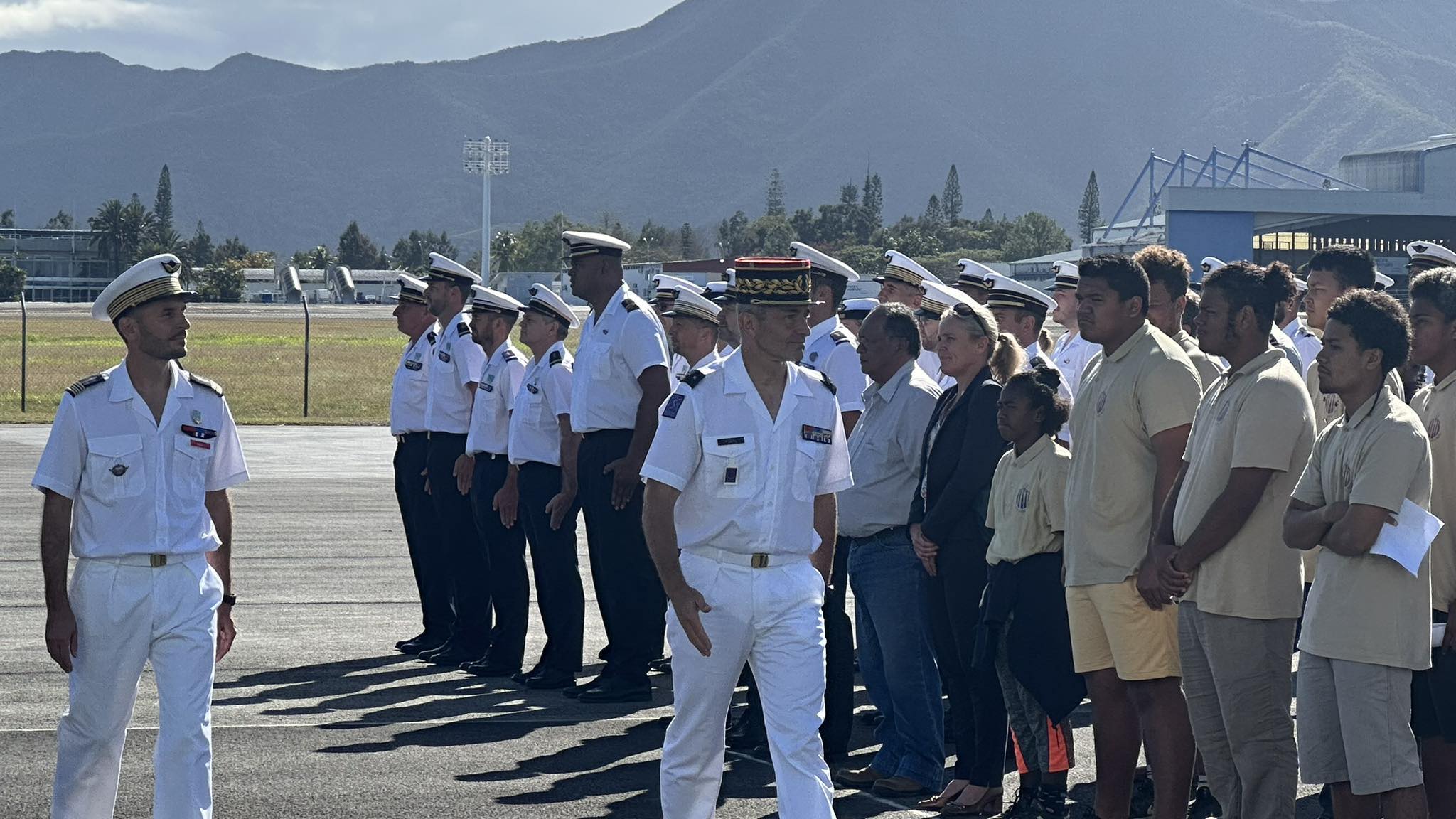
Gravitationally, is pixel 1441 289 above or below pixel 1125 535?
above

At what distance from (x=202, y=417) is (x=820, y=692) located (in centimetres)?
227

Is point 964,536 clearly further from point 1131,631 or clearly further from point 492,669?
point 492,669

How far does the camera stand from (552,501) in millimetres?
8781

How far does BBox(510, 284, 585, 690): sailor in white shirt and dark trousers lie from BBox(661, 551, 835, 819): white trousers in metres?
3.59

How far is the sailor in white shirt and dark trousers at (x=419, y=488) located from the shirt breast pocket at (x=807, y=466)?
4.87 meters

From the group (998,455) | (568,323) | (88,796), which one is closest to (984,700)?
(998,455)

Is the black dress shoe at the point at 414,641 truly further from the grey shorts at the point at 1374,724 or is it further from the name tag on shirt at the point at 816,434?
the grey shorts at the point at 1374,724

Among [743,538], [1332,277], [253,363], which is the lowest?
[743,538]

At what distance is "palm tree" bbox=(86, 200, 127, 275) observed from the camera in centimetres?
17488

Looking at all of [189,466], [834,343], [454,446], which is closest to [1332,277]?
[834,343]

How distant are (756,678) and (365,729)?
3164 mm

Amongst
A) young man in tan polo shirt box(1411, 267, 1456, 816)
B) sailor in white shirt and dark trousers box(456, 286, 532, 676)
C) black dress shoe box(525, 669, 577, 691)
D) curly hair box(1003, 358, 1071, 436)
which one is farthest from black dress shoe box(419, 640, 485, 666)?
young man in tan polo shirt box(1411, 267, 1456, 816)

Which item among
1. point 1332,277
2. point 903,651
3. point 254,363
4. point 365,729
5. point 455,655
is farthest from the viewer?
point 254,363

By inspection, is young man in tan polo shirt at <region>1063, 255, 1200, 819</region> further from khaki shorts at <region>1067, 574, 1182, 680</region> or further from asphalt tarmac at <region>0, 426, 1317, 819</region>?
asphalt tarmac at <region>0, 426, 1317, 819</region>
